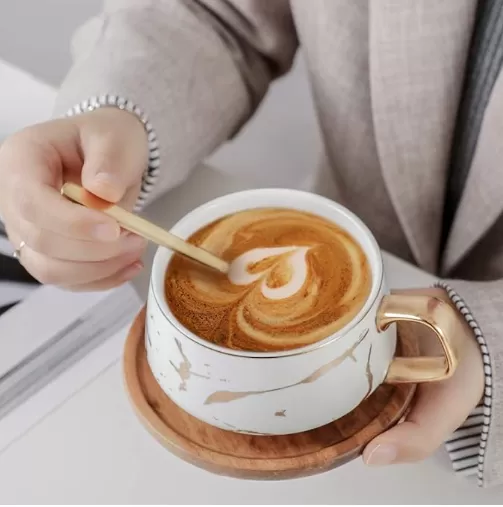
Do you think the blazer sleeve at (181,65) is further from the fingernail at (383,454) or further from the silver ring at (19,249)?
the fingernail at (383,454)

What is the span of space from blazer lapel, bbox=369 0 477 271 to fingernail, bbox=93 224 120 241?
0.83ft

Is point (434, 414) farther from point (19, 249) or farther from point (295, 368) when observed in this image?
point (19, 249)

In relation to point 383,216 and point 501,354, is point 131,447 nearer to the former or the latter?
point 501,354

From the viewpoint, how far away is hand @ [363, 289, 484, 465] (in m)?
0.37

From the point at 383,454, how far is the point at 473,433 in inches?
3.4

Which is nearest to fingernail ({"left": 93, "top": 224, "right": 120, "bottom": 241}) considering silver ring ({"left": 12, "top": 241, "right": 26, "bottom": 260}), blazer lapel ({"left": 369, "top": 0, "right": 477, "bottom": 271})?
silver ring ({"left": 12, "top": 241, "right": 26, "bottom": 260})

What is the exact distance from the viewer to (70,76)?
537mm

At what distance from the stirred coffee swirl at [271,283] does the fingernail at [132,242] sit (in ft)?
0.14

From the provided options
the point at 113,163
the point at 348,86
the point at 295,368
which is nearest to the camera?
the point at 295,368

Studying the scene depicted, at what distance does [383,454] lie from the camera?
1.20ft

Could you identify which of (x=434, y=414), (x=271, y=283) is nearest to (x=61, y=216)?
(x=271, y=283)

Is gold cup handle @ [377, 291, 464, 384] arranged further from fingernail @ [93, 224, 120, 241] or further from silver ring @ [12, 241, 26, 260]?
silver ring @ [12, 241, 26, 260]

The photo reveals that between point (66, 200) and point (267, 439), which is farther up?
point (66, 200)

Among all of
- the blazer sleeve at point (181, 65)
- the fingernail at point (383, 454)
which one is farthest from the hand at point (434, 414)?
the blazer sleeve at point (181, 65)
